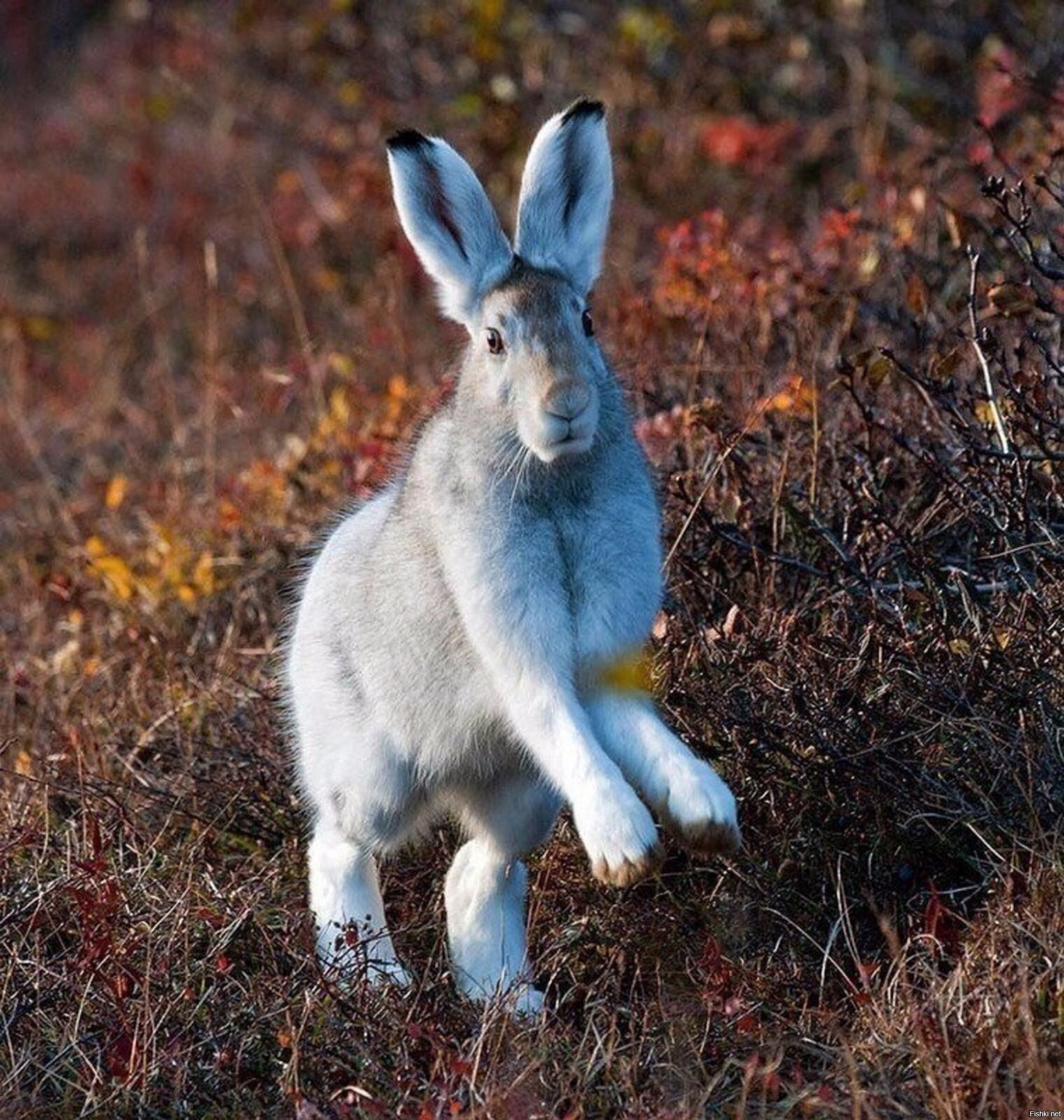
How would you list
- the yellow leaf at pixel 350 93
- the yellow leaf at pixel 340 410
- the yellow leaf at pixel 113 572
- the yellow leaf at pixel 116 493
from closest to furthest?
the yellow leaf at pixel 113 572 → the yellow leaf at pixel 116 493 → the yellow leaf at pixel 340 410 → the yellow leaf at pixel 350 93

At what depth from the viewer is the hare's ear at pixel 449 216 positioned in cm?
455

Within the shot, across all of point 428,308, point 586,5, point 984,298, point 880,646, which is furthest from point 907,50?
point 880,646

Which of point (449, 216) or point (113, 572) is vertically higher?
point (449, 216)

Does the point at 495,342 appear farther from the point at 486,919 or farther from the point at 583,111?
the point at 486,919

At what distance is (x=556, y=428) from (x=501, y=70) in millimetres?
6118

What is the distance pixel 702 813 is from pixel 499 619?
0.64 meters

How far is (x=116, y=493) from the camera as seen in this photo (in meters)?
6.93

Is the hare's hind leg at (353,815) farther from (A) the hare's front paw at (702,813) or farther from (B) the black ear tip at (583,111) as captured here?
(B) the black ear tip at (583,111)

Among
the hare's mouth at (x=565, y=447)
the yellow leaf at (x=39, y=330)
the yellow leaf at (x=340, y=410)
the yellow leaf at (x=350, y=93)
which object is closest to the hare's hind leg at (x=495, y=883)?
the hare's mouth at (x=565, y=447)

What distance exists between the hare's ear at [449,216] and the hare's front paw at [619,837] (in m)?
1.22

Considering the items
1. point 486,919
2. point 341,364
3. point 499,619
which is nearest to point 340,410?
point 341,364

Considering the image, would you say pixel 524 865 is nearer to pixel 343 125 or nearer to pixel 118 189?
pixel 343 125

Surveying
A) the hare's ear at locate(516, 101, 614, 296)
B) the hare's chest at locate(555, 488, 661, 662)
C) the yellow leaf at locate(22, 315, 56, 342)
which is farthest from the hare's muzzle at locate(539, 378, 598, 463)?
the yellow leaf at locate(22, 315, 56, 342)

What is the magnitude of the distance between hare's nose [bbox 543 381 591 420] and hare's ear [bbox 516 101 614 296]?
46 centimetres
